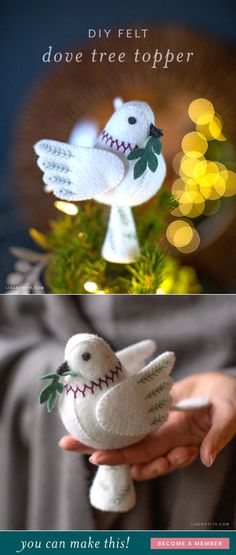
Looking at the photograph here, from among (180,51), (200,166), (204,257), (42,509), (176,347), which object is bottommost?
(42,509)

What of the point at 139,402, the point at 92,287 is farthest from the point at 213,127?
the point at 139,402

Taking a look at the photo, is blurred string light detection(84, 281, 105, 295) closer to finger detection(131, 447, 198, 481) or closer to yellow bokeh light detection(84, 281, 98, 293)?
yellow bokeh light detection(84, 281, 98, 293)

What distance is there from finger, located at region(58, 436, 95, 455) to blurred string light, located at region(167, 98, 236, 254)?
280mm

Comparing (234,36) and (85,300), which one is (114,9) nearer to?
(234,36)

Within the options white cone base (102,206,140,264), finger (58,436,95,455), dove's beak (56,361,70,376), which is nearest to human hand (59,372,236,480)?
finger (58,436,95,455)

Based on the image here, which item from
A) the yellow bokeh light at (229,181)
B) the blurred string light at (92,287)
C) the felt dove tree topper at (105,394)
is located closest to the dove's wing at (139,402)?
the felt dove tree topper at (105,394)

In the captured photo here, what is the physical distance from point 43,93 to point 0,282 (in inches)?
9.8

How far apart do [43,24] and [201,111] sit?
231mm

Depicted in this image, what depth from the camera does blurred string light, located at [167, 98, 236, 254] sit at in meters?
0.91

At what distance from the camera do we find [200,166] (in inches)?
36.2

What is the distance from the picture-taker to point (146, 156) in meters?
0.87

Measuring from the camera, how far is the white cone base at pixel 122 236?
2.98 feet

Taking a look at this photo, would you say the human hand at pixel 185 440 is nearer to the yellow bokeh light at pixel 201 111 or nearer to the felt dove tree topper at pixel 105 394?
the felt dove tree topper at pixel 105 394

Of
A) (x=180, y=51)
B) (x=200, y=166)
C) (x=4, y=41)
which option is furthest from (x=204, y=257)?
(x=4, y=41)
